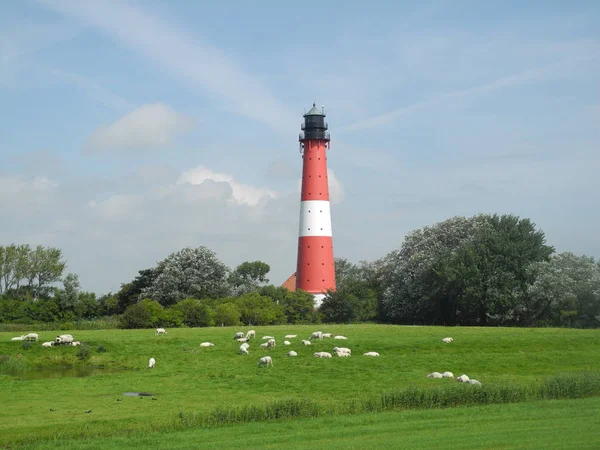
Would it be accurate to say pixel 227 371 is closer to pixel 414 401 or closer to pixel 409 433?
pixel 414 401

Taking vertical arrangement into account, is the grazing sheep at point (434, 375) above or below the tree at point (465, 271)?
below

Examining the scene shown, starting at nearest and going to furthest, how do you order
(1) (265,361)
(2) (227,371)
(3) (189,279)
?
(2) (227,371) → (1) (265,361) → (3) (189,279)

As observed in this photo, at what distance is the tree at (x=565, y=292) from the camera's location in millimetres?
61375

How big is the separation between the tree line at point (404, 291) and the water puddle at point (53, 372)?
1933 cm

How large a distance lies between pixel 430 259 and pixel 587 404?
5097 cm

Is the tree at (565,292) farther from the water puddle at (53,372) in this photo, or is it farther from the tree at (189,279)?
the water puddle at (53,372)

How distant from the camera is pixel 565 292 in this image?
6147 cm

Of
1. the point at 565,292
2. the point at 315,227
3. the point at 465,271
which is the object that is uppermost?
the point at 315,227

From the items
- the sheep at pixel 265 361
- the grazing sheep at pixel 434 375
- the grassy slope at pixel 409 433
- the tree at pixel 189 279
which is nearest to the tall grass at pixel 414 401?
the grassy slope at pixel 409 433

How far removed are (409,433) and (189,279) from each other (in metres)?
61.4

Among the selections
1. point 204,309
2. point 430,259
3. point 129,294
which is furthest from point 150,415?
point 129,294

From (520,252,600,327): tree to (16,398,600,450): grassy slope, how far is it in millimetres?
37676

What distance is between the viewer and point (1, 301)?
229 ft

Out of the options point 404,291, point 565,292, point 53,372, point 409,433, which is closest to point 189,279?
point 404,291
